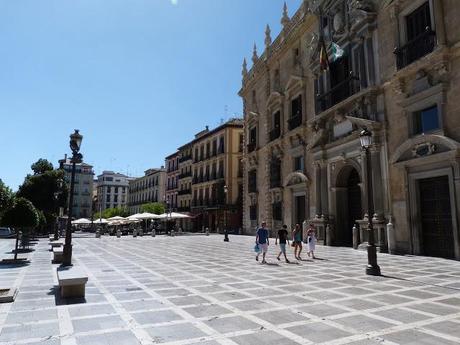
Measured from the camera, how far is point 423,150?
14570 mm

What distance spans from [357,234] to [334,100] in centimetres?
760

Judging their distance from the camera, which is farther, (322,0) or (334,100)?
(322,0)

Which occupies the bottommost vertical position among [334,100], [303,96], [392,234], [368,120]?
[392,234]

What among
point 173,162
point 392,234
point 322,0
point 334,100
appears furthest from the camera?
point 173,162

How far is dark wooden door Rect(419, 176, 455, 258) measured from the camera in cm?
1393

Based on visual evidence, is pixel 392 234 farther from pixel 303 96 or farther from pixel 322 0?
pixel 322 0

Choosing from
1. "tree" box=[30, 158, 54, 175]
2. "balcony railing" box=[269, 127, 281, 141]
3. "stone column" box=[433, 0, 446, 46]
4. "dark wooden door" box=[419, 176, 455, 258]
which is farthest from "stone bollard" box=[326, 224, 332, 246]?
"tree" box=[30, 158, 54, 175]

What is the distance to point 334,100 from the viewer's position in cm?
2097

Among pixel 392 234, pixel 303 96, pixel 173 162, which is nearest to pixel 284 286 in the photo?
pixel 392 234

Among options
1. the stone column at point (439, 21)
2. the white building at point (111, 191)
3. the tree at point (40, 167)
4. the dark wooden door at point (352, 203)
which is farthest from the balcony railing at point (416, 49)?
the white building at point (111, 191)

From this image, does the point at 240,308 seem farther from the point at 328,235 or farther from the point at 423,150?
the point at 328,235

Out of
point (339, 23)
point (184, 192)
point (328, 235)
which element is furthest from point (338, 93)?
point (184, 192)

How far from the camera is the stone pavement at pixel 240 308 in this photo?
4.93 meters

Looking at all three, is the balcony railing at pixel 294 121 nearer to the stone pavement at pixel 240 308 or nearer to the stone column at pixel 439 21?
the stone column at pixel 439 21
